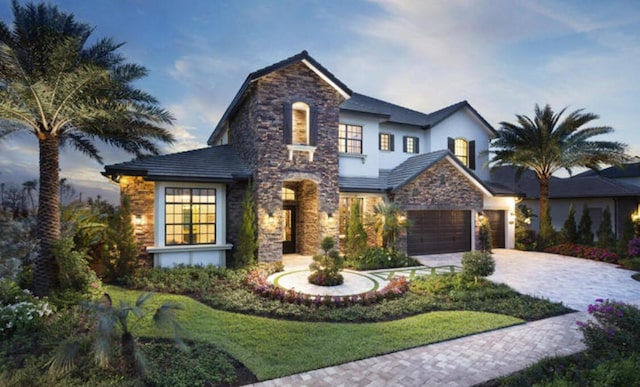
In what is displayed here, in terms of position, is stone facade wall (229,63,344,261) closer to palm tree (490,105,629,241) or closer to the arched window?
the arched window

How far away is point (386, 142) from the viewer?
58.4ft

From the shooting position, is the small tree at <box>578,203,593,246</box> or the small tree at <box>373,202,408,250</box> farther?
the small tree at <box>578,203,593,246</box>

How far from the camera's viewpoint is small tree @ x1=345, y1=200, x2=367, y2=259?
14045 millimetres

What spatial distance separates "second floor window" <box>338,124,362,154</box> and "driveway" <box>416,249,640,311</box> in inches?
247

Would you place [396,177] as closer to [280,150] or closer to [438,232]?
[438,232]

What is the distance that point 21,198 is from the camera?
742 inches

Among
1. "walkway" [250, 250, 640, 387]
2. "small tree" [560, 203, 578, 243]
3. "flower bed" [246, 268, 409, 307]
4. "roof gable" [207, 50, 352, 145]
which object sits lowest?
"walkway" [250, 250, 640, 387]

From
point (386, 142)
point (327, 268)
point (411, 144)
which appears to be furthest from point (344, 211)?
point (411, 144)

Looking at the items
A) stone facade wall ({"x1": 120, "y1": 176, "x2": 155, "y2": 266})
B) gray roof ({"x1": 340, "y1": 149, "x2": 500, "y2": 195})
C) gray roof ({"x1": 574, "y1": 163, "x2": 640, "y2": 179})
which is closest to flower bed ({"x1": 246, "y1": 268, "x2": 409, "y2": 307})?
stone facade wall ({"x1": 120, "y1": 176, "x2": 155, "y2": 266})

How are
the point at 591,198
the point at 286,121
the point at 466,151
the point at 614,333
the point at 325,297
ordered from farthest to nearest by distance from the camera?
the point at 591,198, the point at 466,151, the point at 286,121, the point at 325,297, the point at 614,333

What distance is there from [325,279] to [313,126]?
22.0ft

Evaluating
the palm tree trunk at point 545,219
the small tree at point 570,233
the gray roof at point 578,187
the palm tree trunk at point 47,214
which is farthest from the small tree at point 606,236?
the palm tree trunk at point 47,214

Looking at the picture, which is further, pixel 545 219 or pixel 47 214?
pixel 545 219

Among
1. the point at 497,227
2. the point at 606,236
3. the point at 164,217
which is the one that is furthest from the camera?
the point at 497,227
